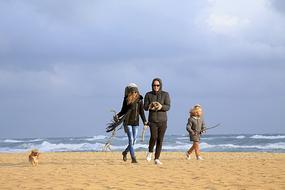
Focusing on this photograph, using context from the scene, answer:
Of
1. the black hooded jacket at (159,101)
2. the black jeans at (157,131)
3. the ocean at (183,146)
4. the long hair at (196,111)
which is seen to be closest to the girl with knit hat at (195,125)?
the long hair at (196,111)

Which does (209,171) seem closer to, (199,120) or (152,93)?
(152,93)

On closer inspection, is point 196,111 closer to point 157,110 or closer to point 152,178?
point 157,110

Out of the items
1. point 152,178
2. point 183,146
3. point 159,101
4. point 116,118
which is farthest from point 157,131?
point 183,146

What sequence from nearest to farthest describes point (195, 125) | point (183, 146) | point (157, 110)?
point (157, 110), point (195, 125), point (183, 146)

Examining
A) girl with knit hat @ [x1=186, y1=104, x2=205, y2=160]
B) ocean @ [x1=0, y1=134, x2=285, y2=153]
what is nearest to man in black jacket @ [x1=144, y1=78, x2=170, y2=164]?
girl with knit hat @ [x1=186, y1=104, x2=205, y2=160]

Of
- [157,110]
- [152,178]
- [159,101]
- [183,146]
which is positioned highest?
[183,146]

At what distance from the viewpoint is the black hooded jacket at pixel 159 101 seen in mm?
12617

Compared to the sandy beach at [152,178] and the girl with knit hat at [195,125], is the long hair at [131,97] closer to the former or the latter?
the sandy beach at [152,178]

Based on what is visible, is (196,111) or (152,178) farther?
(196,111)

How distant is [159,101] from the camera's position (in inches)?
496

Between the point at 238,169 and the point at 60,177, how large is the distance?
404 cm

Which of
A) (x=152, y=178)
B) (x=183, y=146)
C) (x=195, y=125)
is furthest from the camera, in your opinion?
(x=183, y=146)

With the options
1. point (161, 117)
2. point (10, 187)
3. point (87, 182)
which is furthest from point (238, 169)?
→ point (10, 187)

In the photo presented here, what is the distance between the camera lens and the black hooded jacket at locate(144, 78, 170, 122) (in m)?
12.6
